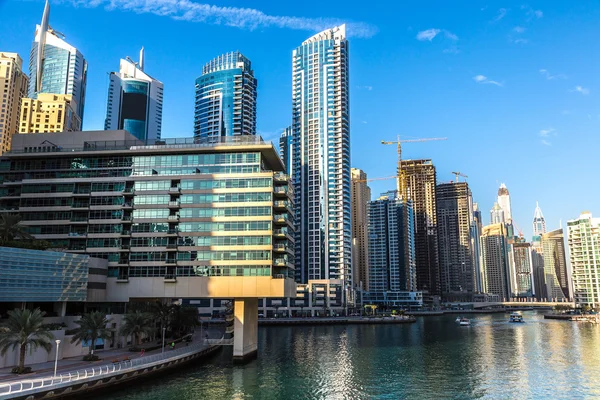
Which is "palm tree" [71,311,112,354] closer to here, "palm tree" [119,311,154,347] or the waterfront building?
"palm tree" [119,311,154,347]

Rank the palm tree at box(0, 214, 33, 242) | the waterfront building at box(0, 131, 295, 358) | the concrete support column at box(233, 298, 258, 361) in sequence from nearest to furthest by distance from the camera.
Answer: the palm tree at box(0, 214, 33, 242) → the concrete support column at box(233, 298, 258, 361) → the waterfront building at box(0, 131, 295, 358)

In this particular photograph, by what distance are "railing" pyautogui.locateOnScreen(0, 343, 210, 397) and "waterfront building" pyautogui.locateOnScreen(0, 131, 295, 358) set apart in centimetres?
2058

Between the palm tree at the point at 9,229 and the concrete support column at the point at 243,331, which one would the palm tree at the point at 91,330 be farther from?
the concrete support column at the point at 243,331

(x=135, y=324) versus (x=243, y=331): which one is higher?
(x=135, y=324)

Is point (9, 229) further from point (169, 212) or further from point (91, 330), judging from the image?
point (169, 212)

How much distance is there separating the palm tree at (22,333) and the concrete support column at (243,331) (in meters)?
37.8

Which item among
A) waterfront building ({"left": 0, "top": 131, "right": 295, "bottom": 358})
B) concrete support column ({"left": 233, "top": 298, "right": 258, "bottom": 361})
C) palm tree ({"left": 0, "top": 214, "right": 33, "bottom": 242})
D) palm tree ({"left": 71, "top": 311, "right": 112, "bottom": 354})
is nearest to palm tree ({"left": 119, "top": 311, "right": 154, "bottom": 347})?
palm tree ({"left": 71, "top": 311, "right": 112, "bottom": 354})

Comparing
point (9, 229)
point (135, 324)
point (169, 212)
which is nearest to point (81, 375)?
point (135, 324)

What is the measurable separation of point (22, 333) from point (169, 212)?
1721 inches

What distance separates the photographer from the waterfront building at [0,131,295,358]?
99.2 meters

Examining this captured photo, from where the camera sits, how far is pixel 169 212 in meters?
104

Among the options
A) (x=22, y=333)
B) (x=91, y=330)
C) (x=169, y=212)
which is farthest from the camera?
(x=169, y=212)

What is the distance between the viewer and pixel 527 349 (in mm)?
118938

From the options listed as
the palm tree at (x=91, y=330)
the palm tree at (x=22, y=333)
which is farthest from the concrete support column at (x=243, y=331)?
the palm tree at (x=22, y=333)
